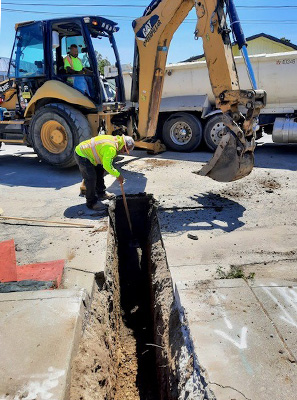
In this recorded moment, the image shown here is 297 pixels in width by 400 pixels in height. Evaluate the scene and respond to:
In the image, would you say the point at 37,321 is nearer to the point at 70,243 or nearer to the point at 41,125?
the point at 70,243

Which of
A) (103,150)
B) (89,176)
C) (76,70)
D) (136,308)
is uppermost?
(76,70)

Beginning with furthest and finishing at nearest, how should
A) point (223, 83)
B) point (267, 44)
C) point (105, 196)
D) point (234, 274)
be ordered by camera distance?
1. point (267, 44)
2. point (105, 196)
3. point (223, 83)
4. point (234, 274)

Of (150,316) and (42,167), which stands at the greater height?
(42,167)

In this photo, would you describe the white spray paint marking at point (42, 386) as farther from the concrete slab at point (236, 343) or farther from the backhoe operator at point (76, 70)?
the backhoe operator at point (76, 70)

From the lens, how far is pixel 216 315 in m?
2.73

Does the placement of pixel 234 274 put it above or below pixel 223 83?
below

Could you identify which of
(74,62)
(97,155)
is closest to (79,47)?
(74,62)

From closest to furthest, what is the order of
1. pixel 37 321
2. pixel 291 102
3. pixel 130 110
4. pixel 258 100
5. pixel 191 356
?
pixel 191 356 → pixel 37 321 → pixel 258 100 → pixel 130 110 → pixel 291 102

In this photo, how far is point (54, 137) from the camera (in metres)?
7.54

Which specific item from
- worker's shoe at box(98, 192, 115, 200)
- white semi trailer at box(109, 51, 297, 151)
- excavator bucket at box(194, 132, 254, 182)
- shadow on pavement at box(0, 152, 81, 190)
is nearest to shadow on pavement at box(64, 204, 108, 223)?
worker's shoe at box(98, 192, 115, 200)

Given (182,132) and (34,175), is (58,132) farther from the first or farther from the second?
(182,132)

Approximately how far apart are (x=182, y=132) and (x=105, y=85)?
2986 millimetres

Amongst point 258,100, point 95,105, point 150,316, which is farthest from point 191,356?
point 95,105

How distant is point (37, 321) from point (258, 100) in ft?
14.9
